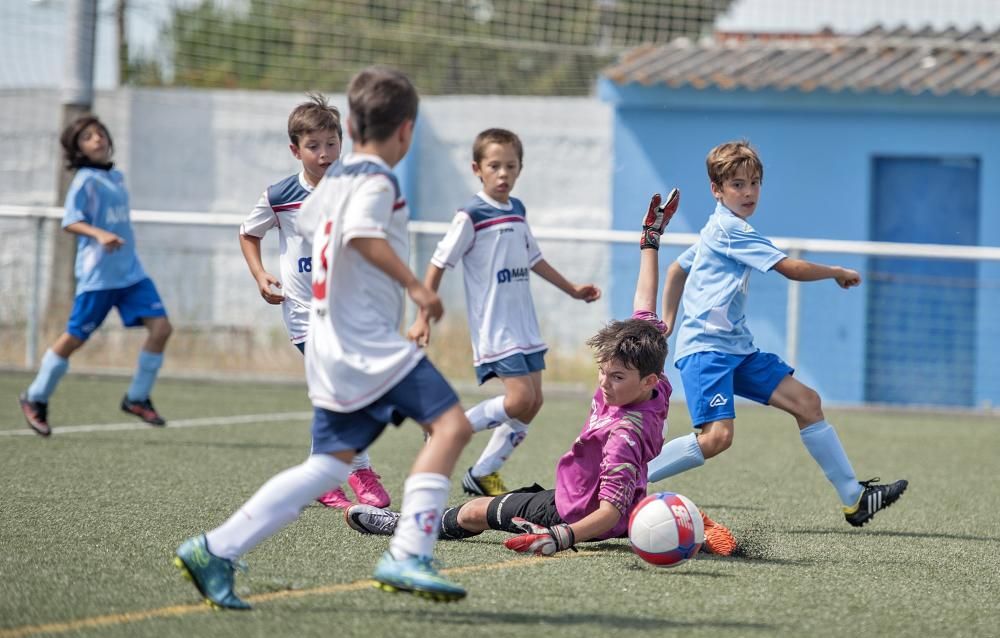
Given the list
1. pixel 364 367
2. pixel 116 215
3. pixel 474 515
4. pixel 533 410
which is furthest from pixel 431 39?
pixel 364 367

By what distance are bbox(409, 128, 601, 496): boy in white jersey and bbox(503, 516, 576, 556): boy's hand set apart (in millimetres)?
1301

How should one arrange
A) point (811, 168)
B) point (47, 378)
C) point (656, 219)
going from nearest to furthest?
point (656, 219), point (47, 378), point (811, 168)

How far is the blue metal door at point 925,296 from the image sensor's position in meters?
13.2

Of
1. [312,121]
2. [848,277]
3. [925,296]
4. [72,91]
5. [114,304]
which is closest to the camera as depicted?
[848,277]

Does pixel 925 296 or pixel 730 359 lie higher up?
pixel 925 296

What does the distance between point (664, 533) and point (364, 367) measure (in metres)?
1.29

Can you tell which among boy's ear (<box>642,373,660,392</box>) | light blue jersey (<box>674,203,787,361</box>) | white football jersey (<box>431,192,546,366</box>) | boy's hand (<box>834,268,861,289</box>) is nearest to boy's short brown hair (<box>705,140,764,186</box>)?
light blue jersey (<box>674,203,787,361</box>)

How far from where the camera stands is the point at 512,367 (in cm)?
595

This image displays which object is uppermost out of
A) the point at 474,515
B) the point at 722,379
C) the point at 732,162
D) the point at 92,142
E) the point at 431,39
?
the point at 431,39

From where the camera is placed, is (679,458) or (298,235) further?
(298,235)

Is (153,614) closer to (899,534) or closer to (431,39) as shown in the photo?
(899,534)

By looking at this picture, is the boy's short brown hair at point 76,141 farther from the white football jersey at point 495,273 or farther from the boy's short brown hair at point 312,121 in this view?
the white football jersey at point 495,273

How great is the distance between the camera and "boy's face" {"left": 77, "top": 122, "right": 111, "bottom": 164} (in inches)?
315

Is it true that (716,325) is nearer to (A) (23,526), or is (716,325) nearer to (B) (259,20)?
(A) (23,526)
